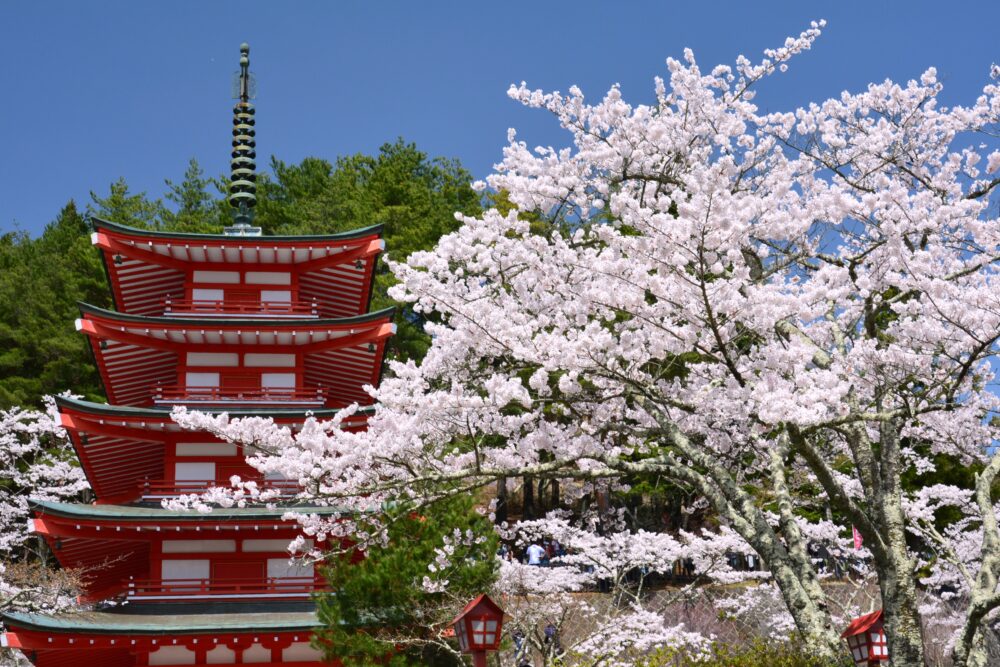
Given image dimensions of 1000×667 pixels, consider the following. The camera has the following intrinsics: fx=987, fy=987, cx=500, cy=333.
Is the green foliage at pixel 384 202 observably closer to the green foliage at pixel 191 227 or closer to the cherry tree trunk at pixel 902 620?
the green foliage at pixel 191 227

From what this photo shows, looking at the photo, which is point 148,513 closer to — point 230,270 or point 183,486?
point 183,486

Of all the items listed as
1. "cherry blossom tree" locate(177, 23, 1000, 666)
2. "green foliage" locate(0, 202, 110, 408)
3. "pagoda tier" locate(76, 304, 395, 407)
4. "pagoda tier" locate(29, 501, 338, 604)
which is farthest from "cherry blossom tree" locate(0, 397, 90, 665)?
"cherry blossom tree" locate(177, 23, 1000, 666)

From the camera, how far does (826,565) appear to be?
83.5 feet

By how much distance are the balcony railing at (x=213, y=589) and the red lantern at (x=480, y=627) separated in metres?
6.58

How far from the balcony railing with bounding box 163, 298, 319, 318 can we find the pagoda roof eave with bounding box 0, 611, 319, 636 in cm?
493

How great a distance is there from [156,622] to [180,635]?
54 centimetres

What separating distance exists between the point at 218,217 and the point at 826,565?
2314cm

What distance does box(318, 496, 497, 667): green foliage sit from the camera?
12531mm

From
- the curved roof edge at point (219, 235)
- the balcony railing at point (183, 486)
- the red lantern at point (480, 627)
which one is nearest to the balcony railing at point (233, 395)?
the balcony railing at point (183, 486)

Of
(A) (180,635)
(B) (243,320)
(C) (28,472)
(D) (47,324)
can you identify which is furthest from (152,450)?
(D) (47,324)

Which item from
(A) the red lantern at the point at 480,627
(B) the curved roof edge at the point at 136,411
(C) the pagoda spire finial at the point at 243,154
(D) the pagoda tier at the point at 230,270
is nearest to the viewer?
(A) the red lantern at the point at 480,627

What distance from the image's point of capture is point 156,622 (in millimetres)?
13773

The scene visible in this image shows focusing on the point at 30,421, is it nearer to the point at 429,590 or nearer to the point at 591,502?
the point at 591,502

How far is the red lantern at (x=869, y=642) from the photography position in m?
8.69
